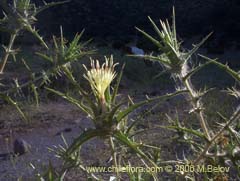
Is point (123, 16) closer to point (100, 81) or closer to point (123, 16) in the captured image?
point (123, 16)

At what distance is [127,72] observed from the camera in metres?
7.32

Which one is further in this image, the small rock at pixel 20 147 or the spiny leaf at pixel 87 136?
the small rock at pixel 20 147

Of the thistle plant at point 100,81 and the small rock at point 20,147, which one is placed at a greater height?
the small rock at point 20,147

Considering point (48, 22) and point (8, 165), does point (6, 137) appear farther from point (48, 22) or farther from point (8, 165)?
point (48, 22)

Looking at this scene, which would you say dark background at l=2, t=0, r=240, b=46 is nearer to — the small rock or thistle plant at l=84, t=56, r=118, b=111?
the small rock

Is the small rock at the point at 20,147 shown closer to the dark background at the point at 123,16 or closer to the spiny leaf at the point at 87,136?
the spiny leaf at the point at 87,136

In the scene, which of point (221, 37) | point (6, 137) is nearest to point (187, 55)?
point (6, 137)

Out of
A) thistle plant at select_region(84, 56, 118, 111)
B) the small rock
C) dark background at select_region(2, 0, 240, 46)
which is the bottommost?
thistle plant at select_region(84, 56, 118, 111)

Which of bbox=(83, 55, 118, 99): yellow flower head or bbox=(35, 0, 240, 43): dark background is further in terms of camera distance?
bbox=(35, 0, 240, 43): dark background

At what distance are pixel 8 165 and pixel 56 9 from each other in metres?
6.28

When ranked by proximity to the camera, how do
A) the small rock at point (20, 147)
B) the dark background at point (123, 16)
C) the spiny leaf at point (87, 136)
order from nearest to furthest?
the spiny leaf at point (87, 136), the small rock at point (20, 147), the dark background at point (123, 16)

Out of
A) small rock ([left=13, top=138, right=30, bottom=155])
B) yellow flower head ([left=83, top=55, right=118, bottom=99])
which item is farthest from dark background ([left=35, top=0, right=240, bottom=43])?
yellow flower head ([left=83, top=55, right=118, bottom=99])

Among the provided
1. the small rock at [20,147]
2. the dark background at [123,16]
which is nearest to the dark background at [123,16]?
the dark background at [123,16]

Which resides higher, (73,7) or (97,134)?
(73,7)
